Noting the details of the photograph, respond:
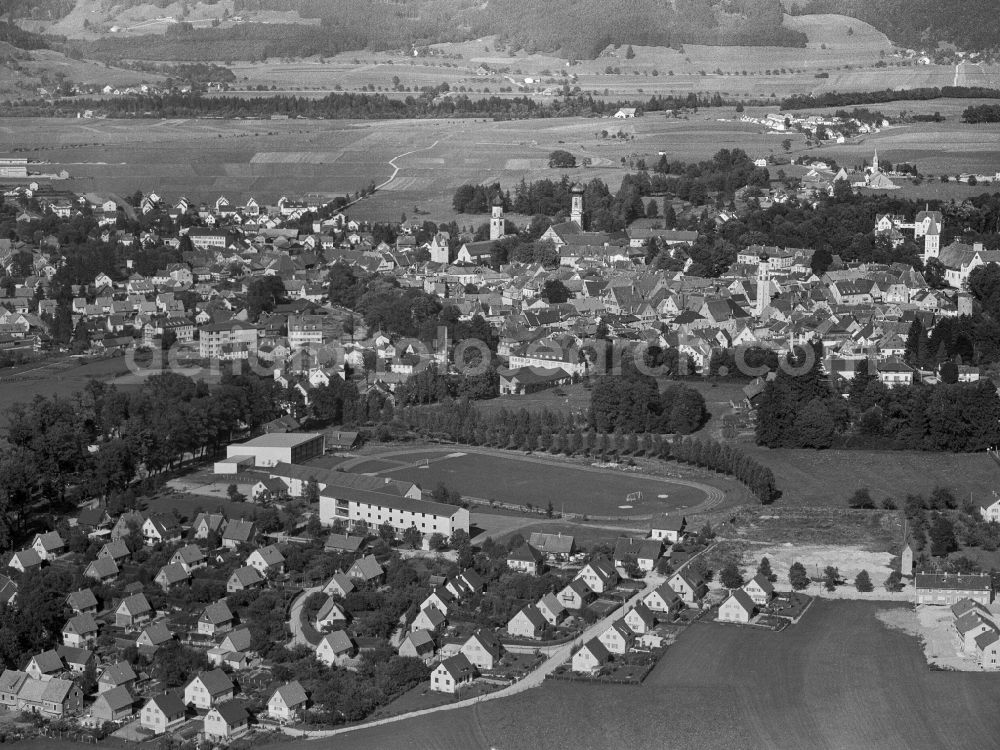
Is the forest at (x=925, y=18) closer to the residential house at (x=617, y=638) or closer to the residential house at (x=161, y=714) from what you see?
the residential house at (x=617, y=638)

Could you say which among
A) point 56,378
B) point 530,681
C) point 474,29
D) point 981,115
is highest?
point 474,29

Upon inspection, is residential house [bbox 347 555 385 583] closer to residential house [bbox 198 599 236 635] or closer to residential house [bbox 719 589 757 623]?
residential house [bbox 198 599 236 635]

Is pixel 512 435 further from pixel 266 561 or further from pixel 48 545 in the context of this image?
pixel 48 545

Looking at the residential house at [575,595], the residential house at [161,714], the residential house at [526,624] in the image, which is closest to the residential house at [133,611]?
the residential house at [161,714]

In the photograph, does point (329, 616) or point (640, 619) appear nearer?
point (640, 619)

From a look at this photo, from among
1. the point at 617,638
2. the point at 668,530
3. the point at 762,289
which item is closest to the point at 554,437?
the point at 668,530

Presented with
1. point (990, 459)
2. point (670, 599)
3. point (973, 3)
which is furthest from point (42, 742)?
point (973, 3)
